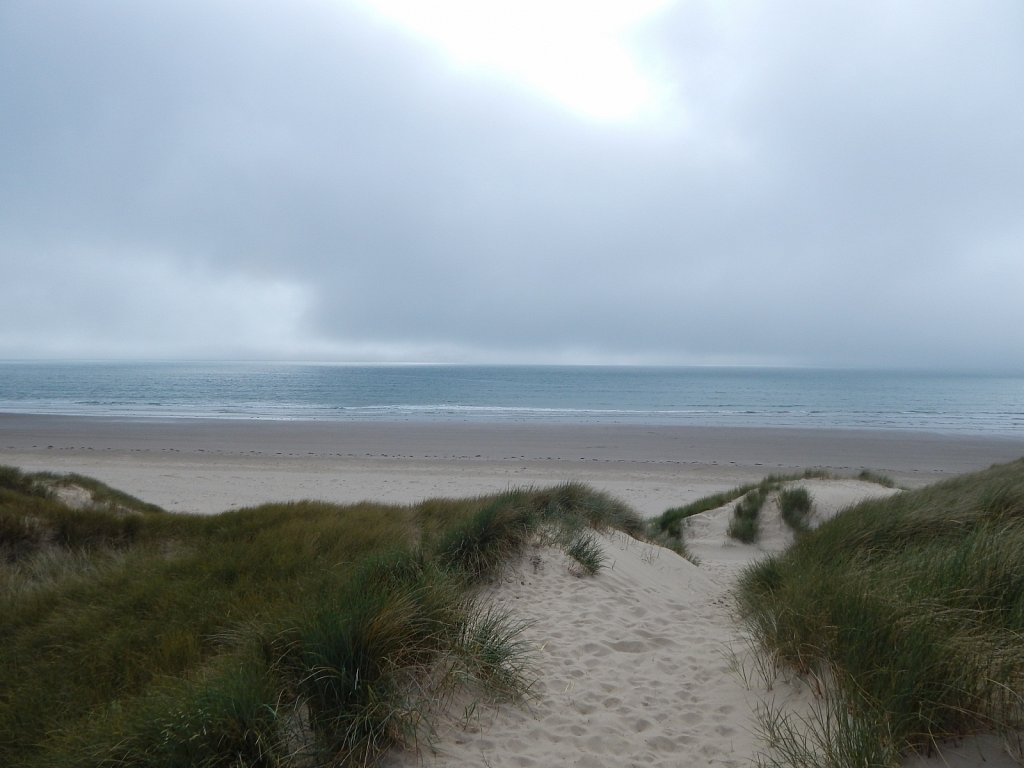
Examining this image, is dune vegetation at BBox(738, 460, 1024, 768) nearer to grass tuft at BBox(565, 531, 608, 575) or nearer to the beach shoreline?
grass tuft at BBox(565, 531, 608, 575)

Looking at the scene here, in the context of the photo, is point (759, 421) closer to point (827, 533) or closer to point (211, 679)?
point (827, 533)

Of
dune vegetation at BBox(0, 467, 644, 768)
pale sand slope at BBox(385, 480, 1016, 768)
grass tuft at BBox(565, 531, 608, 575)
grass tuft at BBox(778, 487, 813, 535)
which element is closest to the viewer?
dune vegetation at BBox(0, 467, 644, 768)

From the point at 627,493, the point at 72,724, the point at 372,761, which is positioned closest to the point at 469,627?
the point at 372,761

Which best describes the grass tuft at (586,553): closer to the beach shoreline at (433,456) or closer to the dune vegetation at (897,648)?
the dune vegetation at (897,648)

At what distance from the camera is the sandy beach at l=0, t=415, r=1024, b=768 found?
11.4ft

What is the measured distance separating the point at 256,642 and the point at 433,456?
71.0 feet

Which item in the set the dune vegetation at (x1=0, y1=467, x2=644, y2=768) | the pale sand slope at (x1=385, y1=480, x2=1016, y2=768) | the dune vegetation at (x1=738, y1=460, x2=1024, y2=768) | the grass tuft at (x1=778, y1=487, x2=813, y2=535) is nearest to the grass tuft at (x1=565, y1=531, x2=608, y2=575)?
the dune vegetation at (x1=0, y1=467, x2=644, y2=768)

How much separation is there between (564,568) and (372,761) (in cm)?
362

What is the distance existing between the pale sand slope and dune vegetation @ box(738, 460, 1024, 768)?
14cm

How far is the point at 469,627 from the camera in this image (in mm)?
4242

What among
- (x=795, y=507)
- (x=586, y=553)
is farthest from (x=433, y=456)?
(x=586, y=553)

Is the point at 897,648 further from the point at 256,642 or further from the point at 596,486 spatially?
the point at 596,486

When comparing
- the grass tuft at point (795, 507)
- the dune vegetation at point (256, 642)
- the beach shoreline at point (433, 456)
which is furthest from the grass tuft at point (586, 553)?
the beach shoreline at point (433, 456)

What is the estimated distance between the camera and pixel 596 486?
714 inches
